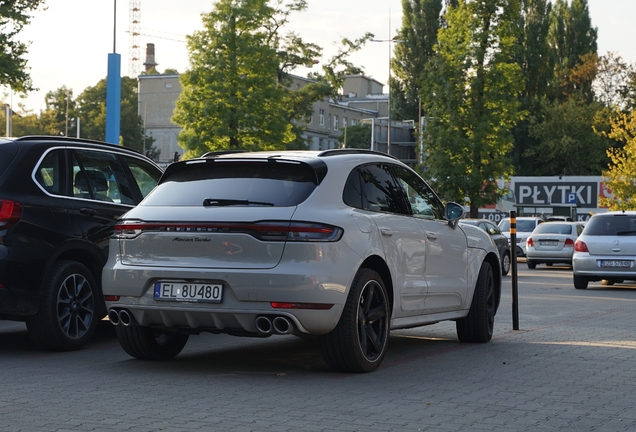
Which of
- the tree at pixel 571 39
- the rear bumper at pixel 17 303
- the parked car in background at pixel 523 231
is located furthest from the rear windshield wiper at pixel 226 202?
the tree at pixel 571 39

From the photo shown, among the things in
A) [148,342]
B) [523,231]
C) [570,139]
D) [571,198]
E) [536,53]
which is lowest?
[148,342]

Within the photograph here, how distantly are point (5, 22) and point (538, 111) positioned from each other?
57.9 meters

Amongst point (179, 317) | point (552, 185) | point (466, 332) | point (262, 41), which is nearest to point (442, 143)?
point (262, 41)

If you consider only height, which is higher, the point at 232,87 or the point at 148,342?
the point at 232,87

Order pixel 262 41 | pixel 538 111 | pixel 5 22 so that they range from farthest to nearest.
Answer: pixel 538 111, pixel 262 41, pixel 5 22

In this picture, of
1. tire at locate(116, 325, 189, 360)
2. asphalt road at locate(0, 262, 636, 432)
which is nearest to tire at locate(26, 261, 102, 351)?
asphalt road at locate(0, 262, 636, 432)

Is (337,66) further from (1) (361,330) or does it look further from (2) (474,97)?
(1) (361,330)

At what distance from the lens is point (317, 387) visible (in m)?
7.55

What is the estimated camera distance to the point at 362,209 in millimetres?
8359

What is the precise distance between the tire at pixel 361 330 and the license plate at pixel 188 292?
858mm

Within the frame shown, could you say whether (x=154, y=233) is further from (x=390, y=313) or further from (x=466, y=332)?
(x=466, y=332)

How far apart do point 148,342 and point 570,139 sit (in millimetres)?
82388

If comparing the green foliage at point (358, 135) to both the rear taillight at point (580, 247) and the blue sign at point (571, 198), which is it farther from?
the rear taillight at point (580, 247)

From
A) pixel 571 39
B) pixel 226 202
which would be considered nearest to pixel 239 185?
pixel 226 202
